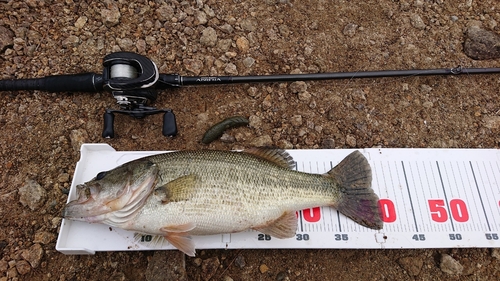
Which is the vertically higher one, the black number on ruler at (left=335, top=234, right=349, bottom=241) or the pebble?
the pebble

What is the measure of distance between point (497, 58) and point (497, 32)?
0.43 metres

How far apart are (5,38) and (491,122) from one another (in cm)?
602

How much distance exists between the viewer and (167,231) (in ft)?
9.10

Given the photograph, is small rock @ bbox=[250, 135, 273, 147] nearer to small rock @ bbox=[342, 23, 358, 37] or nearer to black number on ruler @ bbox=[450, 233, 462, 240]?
small rock @ bbox=[342, 23, 358, 37]

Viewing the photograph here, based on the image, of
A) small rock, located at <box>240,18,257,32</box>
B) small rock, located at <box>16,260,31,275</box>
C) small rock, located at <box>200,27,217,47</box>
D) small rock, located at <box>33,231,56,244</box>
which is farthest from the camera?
small rock, located at <box>240,18,257,32</box>

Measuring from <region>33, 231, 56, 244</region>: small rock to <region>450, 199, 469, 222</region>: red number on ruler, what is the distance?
4.00 meters

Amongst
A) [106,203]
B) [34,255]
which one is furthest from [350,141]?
[34,255]

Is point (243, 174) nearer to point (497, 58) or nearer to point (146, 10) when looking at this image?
point (146, 10)

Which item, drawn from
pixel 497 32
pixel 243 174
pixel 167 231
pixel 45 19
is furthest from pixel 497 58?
pixel 45 19

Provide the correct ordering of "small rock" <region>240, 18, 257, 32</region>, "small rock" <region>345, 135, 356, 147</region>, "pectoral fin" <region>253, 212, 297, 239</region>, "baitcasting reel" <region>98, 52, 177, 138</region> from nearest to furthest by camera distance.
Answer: "pectoral fin" <region>253, 212, 297, 239</region>, "baitcasting reel" <region>98, 52, 177, 138</region>, "small rock" <region>345, 135, 356, 147</region>, "small rock" <region>240, 18, 257, 32</region>

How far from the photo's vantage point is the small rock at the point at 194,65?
4066 mm

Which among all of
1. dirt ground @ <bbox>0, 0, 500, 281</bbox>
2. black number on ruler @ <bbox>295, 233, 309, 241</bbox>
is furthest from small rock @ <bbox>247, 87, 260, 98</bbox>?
black number on ruler @ <bbox>295, 233, 309, 241</bbox>

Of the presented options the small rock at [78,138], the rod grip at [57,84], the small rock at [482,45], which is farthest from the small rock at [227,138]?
the small rock at [482,45]

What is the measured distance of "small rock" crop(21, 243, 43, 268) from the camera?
3104mm
